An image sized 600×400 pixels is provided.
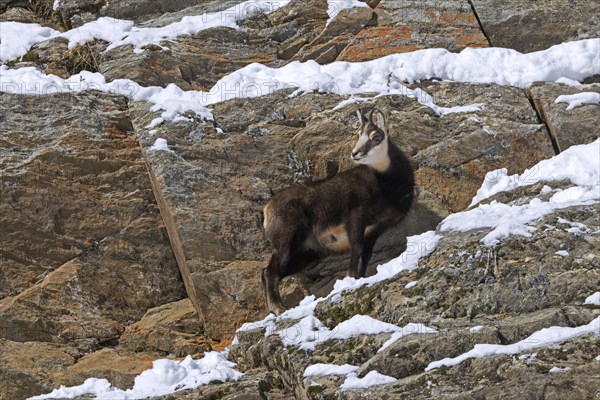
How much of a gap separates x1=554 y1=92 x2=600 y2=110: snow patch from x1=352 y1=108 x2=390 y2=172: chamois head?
Result: 8.57ft

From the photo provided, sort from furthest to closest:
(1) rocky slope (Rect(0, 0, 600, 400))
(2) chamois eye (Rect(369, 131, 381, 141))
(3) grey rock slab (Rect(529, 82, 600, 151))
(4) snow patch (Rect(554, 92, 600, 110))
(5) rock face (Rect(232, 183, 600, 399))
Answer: (4) snow patch (Rect(554, 92, 600, 110)) → (3) grey rock slab (Rect(529, 82, 600, 151)) → (2) chamois eye (Rect(369, 131, 381, 141)) → (1) rocky slope (Rect(0, 0, 600, 400)) → (5) rock face (Rect(232, 183, 600, 399))

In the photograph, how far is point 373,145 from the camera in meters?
11.8

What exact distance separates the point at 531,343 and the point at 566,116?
228 inches

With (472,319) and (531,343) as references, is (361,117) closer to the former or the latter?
(472,319)

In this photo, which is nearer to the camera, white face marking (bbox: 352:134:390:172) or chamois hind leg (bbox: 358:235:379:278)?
chamois hind leg (bbox: 358:235:379:278)

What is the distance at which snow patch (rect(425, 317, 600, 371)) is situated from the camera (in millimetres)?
7468

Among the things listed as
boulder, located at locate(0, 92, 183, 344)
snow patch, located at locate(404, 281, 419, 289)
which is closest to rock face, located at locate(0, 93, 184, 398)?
boulder, located at locate(0, 92, 183, 344)

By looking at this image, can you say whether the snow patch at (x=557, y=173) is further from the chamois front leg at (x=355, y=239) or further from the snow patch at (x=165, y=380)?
the snow patch at (x=165, y=380)

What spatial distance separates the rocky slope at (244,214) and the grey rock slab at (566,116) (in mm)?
26

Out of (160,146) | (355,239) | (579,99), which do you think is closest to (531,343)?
(355,239)

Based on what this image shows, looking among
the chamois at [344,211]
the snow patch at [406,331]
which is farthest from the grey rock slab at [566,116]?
the snow patch at [406,331]

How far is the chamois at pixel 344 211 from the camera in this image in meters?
11.2

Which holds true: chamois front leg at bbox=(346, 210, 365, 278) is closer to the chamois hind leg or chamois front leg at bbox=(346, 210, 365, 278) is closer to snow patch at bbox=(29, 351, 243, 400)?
the chamois hind leg

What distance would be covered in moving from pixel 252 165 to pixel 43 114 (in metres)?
3.05
